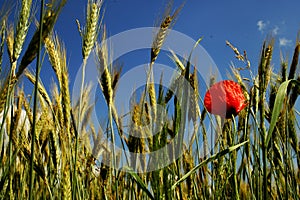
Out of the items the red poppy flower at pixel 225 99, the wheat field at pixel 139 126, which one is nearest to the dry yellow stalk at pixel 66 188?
the wheat field at pixel 139 126

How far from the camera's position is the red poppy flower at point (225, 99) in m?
1.40

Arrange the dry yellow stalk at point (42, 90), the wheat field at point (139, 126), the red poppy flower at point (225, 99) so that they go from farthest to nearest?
the red poppy flower at point (225, 99) → the dry yellow stalk at point (42, 90) → the wheat field at point (139, 126)

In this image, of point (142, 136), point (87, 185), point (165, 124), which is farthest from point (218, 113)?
point (165, 124)

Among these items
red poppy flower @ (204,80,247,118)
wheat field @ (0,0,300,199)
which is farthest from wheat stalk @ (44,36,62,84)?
red poppy flower @ (204,80,247,118)

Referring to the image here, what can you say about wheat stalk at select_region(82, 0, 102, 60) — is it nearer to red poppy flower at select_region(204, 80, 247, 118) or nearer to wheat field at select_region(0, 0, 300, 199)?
wheat field at select_region(0, 0, 300, 199)

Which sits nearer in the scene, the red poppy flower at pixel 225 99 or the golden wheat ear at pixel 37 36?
the golden wheat ear at pixel 37 36

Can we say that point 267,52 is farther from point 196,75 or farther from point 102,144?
point 102,144

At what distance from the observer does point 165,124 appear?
0.69 meters

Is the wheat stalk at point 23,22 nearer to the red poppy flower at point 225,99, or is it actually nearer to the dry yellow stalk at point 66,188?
the dry yellow stalk at point 66,188

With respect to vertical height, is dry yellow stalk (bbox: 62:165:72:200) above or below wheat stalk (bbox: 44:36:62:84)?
below

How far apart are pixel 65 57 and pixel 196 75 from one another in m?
0.49

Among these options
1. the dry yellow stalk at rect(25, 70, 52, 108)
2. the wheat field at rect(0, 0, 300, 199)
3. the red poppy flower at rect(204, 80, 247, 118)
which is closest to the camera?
the wheat field at rect(0, 0, 300, 199)

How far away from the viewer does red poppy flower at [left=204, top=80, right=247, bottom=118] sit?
1400 mm

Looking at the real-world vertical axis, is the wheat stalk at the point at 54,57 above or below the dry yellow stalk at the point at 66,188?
above
